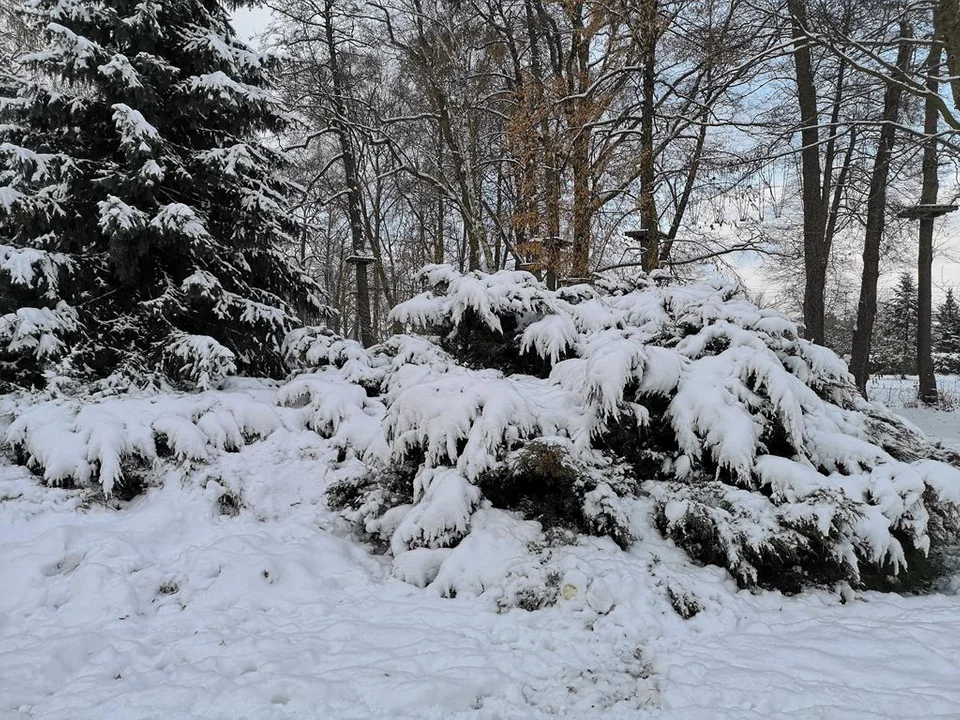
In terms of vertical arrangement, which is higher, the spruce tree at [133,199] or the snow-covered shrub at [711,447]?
the spruce tree at [133,199]

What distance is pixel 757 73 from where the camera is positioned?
30.0 ft

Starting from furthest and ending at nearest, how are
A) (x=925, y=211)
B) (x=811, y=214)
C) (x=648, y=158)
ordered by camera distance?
1. (x=925, y=211)
2. (x=811, y=214)
3. (x=648, y=158)

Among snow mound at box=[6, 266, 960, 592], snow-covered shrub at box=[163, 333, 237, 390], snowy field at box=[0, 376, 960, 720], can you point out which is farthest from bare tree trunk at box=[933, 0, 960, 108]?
snow-covered shrub at box=[163, 333, 237, 390]

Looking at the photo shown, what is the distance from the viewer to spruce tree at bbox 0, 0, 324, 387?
15.5 ft

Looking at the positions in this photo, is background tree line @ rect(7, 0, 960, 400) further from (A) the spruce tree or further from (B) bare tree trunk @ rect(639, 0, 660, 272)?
(A) the spruce tree

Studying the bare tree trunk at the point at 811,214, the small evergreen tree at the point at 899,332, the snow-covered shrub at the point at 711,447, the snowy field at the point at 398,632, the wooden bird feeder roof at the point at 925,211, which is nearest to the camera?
the snowy field at the point at 398,632

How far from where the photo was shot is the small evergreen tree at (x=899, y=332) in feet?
79.3

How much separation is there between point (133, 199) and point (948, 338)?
116 feet

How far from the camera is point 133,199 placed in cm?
513

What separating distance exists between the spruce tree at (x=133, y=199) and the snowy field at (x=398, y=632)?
1.56m

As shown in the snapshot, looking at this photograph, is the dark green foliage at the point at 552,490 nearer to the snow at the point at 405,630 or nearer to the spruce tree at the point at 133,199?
the snow at the point at 405,630

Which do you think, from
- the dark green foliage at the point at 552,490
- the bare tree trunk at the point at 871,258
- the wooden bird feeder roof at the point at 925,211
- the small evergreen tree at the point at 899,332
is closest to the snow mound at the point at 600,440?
the dark green foliage at the point at 552,490

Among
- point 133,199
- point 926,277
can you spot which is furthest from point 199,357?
point 926,277

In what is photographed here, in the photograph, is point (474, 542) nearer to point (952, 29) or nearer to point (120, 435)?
point (120, 435)
